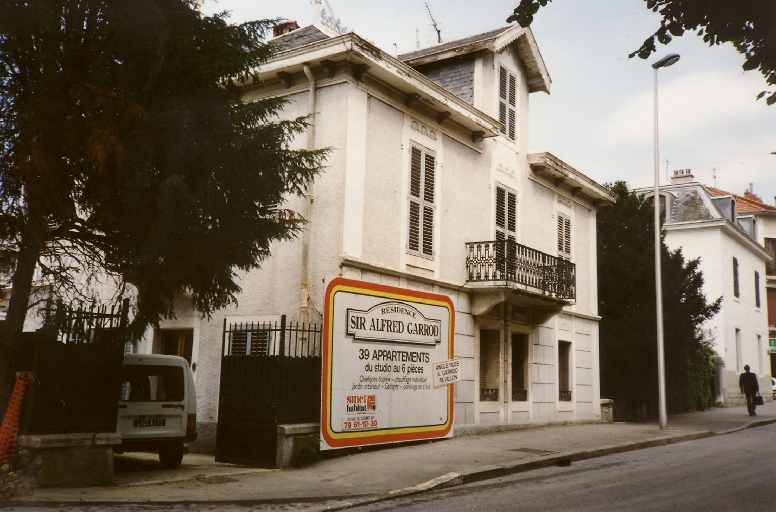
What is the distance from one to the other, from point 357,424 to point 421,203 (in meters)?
5.20

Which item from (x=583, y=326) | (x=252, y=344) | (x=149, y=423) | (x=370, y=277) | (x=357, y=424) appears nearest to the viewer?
(x=149, y=423)

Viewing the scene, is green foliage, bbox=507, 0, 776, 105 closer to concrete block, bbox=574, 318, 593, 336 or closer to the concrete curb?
the concrete curb

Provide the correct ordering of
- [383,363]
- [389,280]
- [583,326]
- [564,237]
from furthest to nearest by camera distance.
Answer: [583,326]
[564,237]
[389,280]
[383,363]

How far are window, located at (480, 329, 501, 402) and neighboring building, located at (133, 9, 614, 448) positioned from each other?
0.10 ft

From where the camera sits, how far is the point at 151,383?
1147 centimetres

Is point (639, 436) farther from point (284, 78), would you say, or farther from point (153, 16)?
point (153, 16)

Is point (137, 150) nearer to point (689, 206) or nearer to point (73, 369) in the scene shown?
point (73, 369)

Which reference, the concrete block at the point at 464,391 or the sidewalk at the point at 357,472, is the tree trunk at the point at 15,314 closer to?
the sidewalk at the point at 357,472

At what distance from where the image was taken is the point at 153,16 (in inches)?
334

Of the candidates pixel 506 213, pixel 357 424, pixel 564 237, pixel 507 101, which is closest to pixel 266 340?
pixel 357 424

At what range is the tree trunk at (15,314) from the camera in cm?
898

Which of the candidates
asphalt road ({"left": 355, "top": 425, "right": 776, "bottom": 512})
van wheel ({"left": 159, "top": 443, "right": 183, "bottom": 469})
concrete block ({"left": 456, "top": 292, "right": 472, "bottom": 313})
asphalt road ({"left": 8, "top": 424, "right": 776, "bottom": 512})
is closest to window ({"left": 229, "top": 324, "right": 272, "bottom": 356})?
van wheel ({"left": 159, "top": 443, "right": 183, "bottom": 469})

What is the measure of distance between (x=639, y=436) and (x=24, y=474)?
43.4 ft

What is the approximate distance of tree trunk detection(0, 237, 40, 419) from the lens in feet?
29.5
